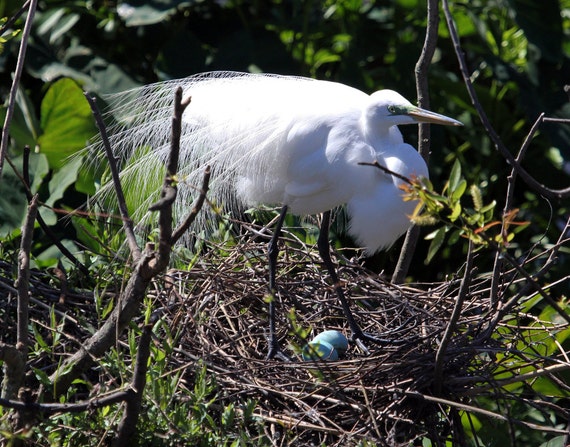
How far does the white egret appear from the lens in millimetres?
2008

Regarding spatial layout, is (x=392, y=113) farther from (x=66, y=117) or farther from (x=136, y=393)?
(x=66, y=117)

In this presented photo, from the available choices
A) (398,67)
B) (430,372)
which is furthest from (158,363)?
(398,67)

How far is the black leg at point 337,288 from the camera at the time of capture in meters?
2.17

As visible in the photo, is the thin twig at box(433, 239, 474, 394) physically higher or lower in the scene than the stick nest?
higher

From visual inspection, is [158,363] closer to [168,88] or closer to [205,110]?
[205,110]

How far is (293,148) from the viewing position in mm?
2066

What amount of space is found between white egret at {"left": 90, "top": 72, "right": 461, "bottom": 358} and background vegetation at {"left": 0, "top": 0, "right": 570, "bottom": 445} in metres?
0.36

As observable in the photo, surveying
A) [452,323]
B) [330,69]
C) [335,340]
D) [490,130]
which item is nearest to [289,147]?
[335,340]

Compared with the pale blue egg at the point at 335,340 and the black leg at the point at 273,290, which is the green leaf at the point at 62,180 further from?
the pale blue egg at the point at 335,340

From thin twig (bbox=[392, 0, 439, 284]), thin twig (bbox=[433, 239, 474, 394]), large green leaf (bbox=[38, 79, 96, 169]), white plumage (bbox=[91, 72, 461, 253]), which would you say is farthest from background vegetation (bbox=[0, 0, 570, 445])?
thin twig (bbox=[433, 239, 474, 394])

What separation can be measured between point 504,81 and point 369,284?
4.01 ft

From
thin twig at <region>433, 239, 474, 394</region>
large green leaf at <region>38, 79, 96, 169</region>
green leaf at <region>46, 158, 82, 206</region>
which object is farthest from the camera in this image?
large green leaf at <region>38, 79, 96, 169</region>

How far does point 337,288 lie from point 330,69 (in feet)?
5.26

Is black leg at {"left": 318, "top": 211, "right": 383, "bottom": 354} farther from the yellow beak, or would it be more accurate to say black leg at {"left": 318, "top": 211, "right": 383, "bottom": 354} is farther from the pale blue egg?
the yellow beak
